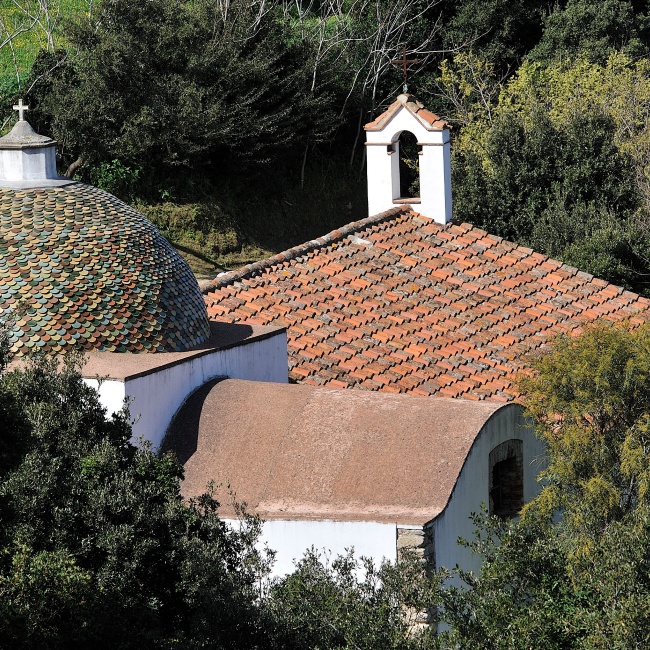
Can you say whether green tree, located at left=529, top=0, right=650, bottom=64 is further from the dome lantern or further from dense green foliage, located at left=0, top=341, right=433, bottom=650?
dense green foliage, located at left=0, top=341, right=433, bottom=650

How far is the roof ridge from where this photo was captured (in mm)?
17891

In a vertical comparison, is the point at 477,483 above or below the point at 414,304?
below

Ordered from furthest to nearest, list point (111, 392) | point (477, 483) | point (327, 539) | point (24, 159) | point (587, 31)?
point (587, 31), point (24, 159), point (477, 483), point (111, 392), point (327, 539)

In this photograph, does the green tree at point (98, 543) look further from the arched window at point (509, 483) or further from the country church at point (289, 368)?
the arched window at point (509, 483)

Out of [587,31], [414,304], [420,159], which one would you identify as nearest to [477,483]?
[414,304]

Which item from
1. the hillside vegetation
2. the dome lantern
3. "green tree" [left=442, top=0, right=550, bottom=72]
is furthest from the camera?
"green tree" [left=442, top=0, right=550, bottom=72]

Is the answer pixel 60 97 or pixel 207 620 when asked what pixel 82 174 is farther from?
pixel 207 620

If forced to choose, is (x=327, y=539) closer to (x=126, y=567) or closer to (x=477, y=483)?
(x=477, y=483)

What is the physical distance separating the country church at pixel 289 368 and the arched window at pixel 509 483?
24mm

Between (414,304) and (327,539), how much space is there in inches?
276

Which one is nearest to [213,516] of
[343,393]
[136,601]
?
[136,601]

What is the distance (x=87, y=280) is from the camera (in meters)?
13.3

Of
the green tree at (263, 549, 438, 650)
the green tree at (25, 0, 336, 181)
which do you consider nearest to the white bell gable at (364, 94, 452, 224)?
the green tree at (25, 0, 336, 181)

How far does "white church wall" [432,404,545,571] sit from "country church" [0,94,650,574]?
0.09 feet
